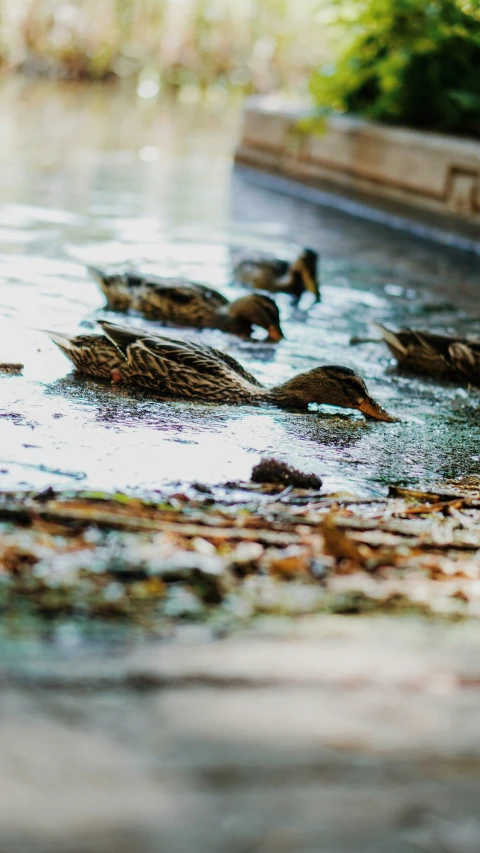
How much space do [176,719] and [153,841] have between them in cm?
31

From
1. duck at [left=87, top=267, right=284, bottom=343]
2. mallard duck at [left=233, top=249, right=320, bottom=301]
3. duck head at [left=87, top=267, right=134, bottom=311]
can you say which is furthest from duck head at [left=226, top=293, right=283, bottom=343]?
mallard duck at [left=233, top=249, right=320, bottom=301]

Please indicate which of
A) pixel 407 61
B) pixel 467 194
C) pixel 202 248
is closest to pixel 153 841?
pixel 202 248

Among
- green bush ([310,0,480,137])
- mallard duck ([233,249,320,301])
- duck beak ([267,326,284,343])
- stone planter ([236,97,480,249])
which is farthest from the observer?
green bush ([310,0,480,137])

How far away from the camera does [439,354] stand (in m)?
5.51

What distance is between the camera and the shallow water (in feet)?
12.2

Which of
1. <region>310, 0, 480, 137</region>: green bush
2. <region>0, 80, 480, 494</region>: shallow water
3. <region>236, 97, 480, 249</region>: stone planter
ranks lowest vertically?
<region>0, 80, 480, 494</region>: shallow water

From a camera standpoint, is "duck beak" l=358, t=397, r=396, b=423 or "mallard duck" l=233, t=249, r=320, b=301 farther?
"mallard duck" l=233, t=249, r=320, b=301

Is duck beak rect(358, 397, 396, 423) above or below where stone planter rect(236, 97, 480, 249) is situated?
below

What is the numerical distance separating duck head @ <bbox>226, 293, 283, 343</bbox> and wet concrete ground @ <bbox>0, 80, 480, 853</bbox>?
129mm

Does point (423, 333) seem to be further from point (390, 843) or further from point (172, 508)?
point (390, 843)

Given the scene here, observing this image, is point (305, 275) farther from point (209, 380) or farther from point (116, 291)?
point (209, 380)

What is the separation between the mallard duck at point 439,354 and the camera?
5453mm

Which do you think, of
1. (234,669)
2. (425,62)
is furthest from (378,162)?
(234,669)

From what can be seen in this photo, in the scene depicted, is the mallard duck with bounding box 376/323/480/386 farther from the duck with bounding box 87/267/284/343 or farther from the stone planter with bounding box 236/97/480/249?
the stone planter with bounding box 236/97/480/249
